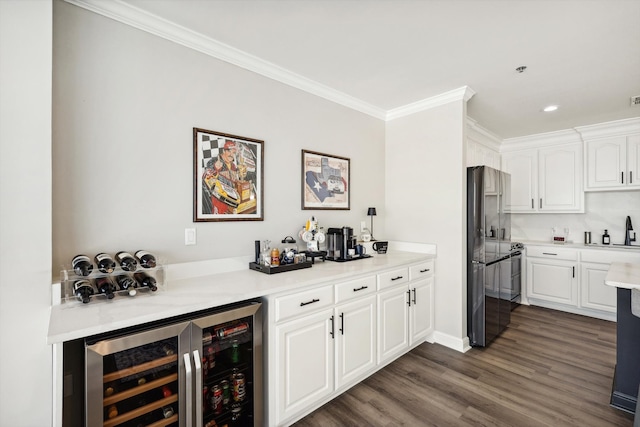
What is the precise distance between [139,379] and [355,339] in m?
1.42

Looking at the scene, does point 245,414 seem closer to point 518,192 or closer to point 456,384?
point 456,384

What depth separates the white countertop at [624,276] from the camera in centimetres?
181

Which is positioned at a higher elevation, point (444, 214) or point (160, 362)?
point (444, 214)

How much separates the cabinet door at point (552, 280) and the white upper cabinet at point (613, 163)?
3.82 feet

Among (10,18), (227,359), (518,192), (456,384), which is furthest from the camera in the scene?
(518,192)

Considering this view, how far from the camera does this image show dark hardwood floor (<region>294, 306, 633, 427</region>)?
1946 mm

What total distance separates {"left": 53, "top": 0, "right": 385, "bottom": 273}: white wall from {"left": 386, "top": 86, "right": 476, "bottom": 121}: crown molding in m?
1.45

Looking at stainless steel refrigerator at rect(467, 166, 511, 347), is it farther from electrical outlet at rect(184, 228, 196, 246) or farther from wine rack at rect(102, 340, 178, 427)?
wine rack at rect(102, 340, 178, 427)

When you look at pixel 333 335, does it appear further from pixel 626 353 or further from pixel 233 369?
pixel 626 353

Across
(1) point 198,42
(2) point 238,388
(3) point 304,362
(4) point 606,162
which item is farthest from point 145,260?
(4) point 606,162

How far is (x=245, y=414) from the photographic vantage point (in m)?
1.71

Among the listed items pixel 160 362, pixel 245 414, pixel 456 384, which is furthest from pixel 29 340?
pixel 456 384

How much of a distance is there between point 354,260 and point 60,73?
2365 mm

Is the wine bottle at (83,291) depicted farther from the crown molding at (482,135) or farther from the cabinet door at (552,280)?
the cabinet door at (552,280)
